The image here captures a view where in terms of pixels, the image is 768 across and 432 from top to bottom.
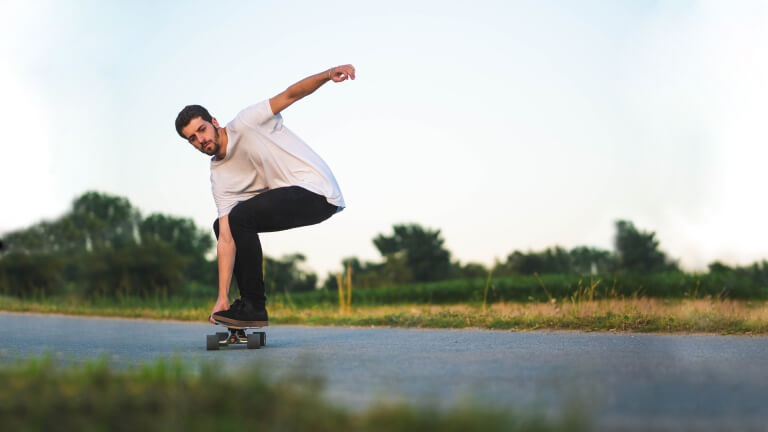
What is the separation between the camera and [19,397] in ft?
6.07

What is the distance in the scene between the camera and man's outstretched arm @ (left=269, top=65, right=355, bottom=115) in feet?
14.9

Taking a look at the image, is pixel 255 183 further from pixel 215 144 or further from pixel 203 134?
pixel 203 134

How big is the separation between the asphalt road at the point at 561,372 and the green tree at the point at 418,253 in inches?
1628

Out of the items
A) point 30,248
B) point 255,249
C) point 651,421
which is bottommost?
point 651,421

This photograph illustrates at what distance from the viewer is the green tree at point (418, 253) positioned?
47.8 meters

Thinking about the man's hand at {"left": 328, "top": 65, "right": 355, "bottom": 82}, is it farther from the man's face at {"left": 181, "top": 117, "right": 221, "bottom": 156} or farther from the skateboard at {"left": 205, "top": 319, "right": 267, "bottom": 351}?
the skateboard at {"left": 205, "top": 319, "right": 267, "bottom": 351}

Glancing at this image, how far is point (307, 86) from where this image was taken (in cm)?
461

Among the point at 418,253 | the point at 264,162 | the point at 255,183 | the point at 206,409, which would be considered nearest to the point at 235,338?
the point at 255,183

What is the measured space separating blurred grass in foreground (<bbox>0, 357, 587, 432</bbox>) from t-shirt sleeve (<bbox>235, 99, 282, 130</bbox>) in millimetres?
2813

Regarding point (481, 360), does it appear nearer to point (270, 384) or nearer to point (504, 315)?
point (270, 384)

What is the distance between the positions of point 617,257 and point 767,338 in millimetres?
40204

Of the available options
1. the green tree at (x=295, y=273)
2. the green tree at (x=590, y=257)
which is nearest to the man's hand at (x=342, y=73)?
the green tree at (x=295, y=273)

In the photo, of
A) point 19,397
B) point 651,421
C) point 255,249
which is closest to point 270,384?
point 19,397

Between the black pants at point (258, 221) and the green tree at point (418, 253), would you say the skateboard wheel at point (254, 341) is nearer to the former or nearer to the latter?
the black pants at point (258, 221)
